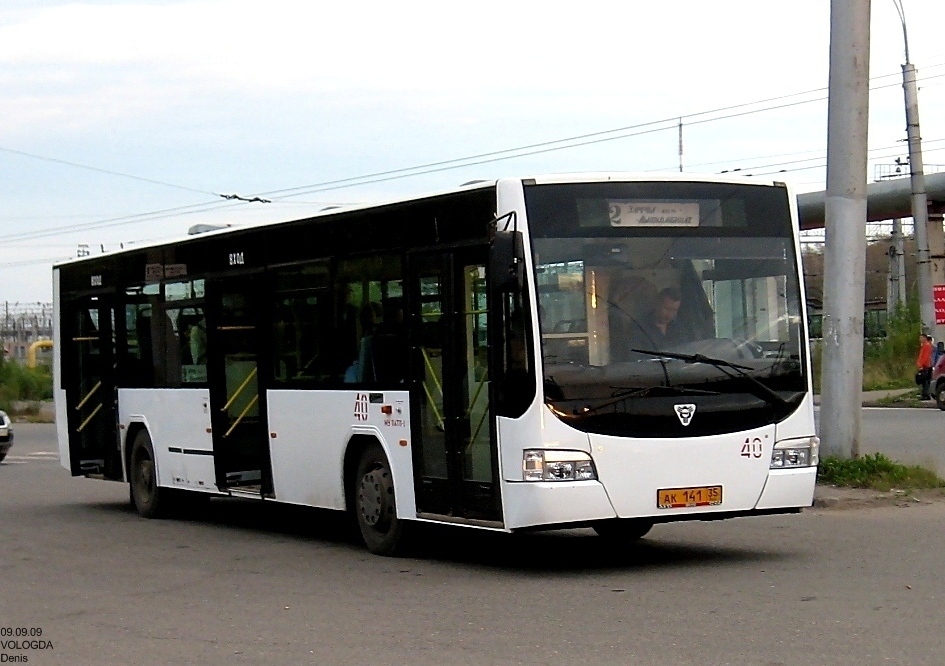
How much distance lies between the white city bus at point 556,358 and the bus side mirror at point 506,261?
1 centimetres

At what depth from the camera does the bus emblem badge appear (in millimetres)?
11305

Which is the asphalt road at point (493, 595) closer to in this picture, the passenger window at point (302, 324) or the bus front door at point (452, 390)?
the bus front door at point (452, 390)

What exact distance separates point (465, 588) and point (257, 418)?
4.68 meters

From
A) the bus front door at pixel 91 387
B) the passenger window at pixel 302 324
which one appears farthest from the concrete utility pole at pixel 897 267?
the passenger window at pixel 302 324

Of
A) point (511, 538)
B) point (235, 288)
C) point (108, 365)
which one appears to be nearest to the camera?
point (511, 538)

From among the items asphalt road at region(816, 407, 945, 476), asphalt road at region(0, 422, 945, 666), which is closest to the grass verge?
asphalt road at region(0, 422, 945, 666)

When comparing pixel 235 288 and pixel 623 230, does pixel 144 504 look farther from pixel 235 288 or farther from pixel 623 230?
pixel 623 230

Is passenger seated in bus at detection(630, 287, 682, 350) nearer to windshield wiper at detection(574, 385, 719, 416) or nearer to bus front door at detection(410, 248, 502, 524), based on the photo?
windshield wiper at detection(574, 385, 719, 416)

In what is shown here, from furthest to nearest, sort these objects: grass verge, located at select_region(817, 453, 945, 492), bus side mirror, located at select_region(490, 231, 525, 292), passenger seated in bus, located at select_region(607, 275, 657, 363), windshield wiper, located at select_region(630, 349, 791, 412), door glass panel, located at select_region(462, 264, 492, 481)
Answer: grass verge, located at select_region(817, 453, 945, 492)
door glass panel, located at select_region(462, 264, 492, 481)
windshield wiper, located at select_region(630, 349, 791, 412)
passenger seated in bus, located at select_region(607, 275, 657, 363)
bus side mirror, located at select_region(490, 231, 525, 292)

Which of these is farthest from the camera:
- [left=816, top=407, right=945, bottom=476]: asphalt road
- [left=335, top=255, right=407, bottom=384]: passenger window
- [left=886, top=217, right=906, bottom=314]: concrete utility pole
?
[left=886, top=217, right=906, bottom=314]: concrete utility pole

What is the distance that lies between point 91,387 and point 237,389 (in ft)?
13.8

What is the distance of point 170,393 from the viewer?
55.5ft

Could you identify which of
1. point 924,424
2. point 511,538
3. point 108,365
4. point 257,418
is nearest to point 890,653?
point 511,538

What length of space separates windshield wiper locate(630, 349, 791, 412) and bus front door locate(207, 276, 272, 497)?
15.8 feet
